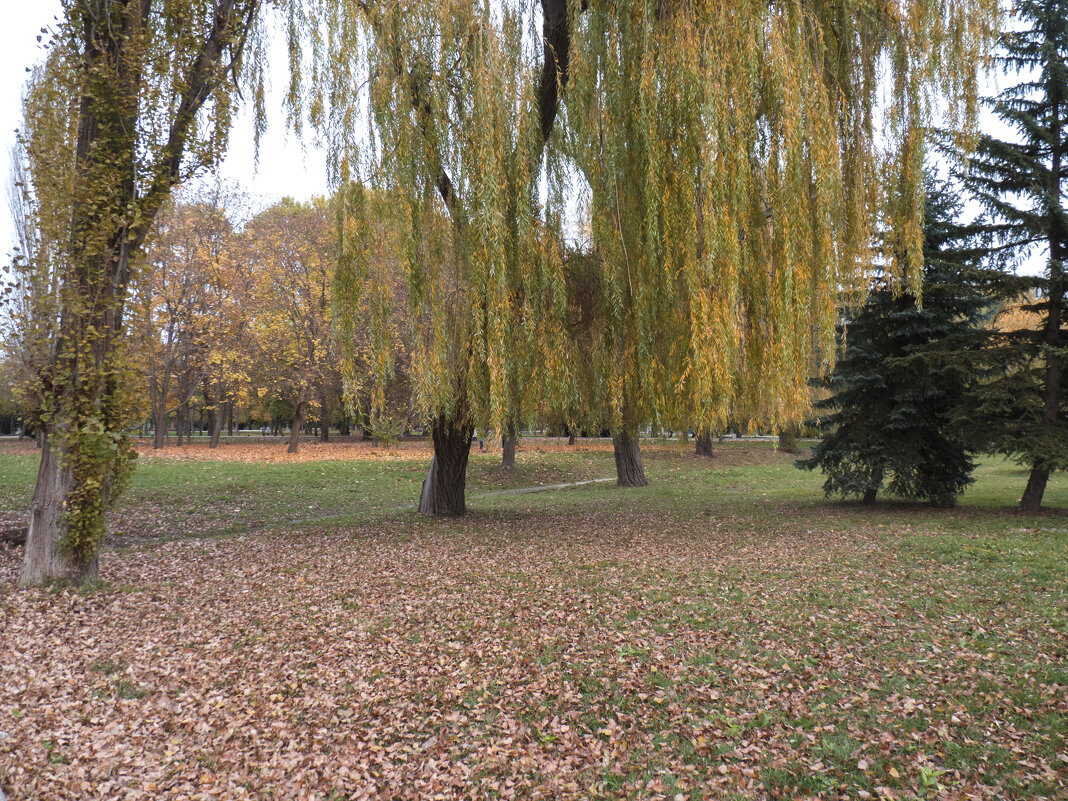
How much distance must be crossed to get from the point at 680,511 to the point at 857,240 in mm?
6390

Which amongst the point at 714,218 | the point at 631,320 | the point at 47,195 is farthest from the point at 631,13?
the point at 47,195

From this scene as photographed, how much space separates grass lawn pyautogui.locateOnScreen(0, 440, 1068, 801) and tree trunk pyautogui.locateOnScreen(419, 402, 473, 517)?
1482 millimetres

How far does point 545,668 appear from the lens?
4.12m

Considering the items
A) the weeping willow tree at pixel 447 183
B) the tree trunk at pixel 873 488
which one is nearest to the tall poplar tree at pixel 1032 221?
the tree trunk at pixel 873 488

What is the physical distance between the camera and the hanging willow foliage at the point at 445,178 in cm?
564

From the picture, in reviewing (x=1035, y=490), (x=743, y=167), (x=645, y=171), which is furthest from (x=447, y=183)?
(x=1035, y=490)

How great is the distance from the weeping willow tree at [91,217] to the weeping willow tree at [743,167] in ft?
13.2

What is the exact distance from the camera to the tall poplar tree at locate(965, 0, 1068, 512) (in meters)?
8.99

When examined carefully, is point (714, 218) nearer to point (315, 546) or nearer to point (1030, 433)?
point (315, 546)

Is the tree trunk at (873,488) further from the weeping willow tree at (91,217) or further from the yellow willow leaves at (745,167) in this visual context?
the weeping willow tree at (91,217)

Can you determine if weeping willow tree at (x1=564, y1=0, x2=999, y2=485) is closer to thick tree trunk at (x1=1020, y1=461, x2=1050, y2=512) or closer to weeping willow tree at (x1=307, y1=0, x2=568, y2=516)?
weeping willow tree at (x1=307, y1=0, x2=568, y2=516)

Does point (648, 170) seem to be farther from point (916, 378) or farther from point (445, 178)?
point (916, 378)

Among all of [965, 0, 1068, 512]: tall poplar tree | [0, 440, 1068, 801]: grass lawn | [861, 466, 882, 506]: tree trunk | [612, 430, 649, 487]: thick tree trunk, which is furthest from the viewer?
→ [612, 430, 649, 487]: thick tree trunk

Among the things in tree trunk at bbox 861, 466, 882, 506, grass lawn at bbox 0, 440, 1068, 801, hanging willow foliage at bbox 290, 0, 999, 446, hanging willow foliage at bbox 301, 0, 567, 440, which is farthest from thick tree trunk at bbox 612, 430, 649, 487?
hanging willow foliage at bbox 301, 0, 567, 440
